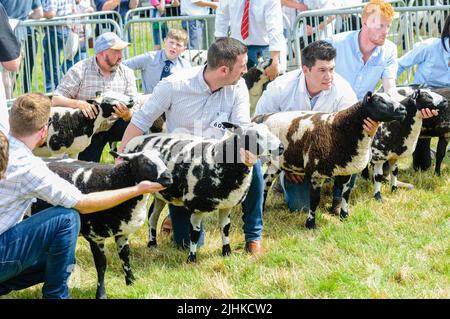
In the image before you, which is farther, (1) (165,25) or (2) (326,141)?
(1) (165,25)

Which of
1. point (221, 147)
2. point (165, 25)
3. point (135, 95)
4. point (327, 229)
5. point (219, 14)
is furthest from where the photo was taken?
point (165, 25)

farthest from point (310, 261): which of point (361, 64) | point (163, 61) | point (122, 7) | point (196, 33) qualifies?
point (122, 7)

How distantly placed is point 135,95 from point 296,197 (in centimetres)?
192

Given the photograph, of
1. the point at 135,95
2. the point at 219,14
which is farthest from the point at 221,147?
the point at 219,14

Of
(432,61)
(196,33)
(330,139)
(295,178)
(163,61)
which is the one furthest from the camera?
(196,33)

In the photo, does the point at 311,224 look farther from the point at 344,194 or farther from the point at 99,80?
the point at 99,80

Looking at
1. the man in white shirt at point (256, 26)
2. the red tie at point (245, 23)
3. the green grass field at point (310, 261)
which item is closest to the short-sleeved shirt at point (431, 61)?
the man in white shirt at point (256, 26)

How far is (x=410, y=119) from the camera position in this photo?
7152mm

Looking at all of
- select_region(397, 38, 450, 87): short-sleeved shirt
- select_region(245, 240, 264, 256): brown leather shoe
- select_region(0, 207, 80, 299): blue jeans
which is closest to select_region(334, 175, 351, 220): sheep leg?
select_region(245, 240, 264, 256): brown leather shoe

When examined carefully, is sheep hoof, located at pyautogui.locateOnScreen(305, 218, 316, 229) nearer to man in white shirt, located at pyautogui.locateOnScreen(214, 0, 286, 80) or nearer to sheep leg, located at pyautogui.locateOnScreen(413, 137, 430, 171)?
sheep leg, located at pyautogui.locateOnScreen(413, 137, 430, 171)

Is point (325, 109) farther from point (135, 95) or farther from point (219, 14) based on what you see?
point (219, 14)

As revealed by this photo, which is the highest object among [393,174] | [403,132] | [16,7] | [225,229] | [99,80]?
[16,7]

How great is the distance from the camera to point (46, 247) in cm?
450

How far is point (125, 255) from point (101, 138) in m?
2.64
